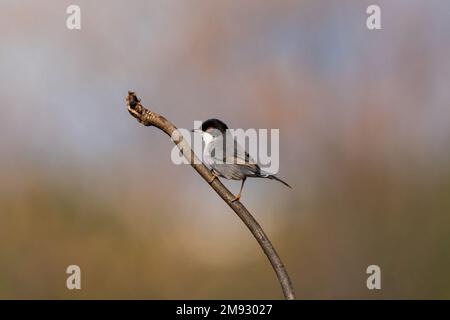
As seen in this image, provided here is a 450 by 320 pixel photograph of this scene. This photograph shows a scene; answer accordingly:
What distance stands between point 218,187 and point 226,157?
109 cm

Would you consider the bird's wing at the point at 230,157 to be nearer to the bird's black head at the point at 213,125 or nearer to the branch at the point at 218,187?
Answer: the bird's black head at the point at 213,125

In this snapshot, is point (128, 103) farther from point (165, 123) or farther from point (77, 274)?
point (77, 274)

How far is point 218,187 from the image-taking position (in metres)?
1.25

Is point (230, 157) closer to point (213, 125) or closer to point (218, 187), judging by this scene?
point (213, 125)

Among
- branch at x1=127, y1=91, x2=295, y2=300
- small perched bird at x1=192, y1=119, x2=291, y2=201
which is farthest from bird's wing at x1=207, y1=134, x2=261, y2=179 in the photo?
branch at x1=127, y1=91, x2=295, y2=300

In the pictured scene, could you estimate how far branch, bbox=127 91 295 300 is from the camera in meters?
1.10

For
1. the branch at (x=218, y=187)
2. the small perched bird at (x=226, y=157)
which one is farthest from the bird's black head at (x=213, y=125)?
the branch at (x=218, y=187)

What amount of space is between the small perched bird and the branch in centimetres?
102

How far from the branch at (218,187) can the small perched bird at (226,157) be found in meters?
1.02

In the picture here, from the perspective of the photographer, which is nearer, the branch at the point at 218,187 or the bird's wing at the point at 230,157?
the branch at the point at 218,187

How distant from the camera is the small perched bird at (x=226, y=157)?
2.30 m

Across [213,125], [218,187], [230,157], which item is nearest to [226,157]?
[230,157]
